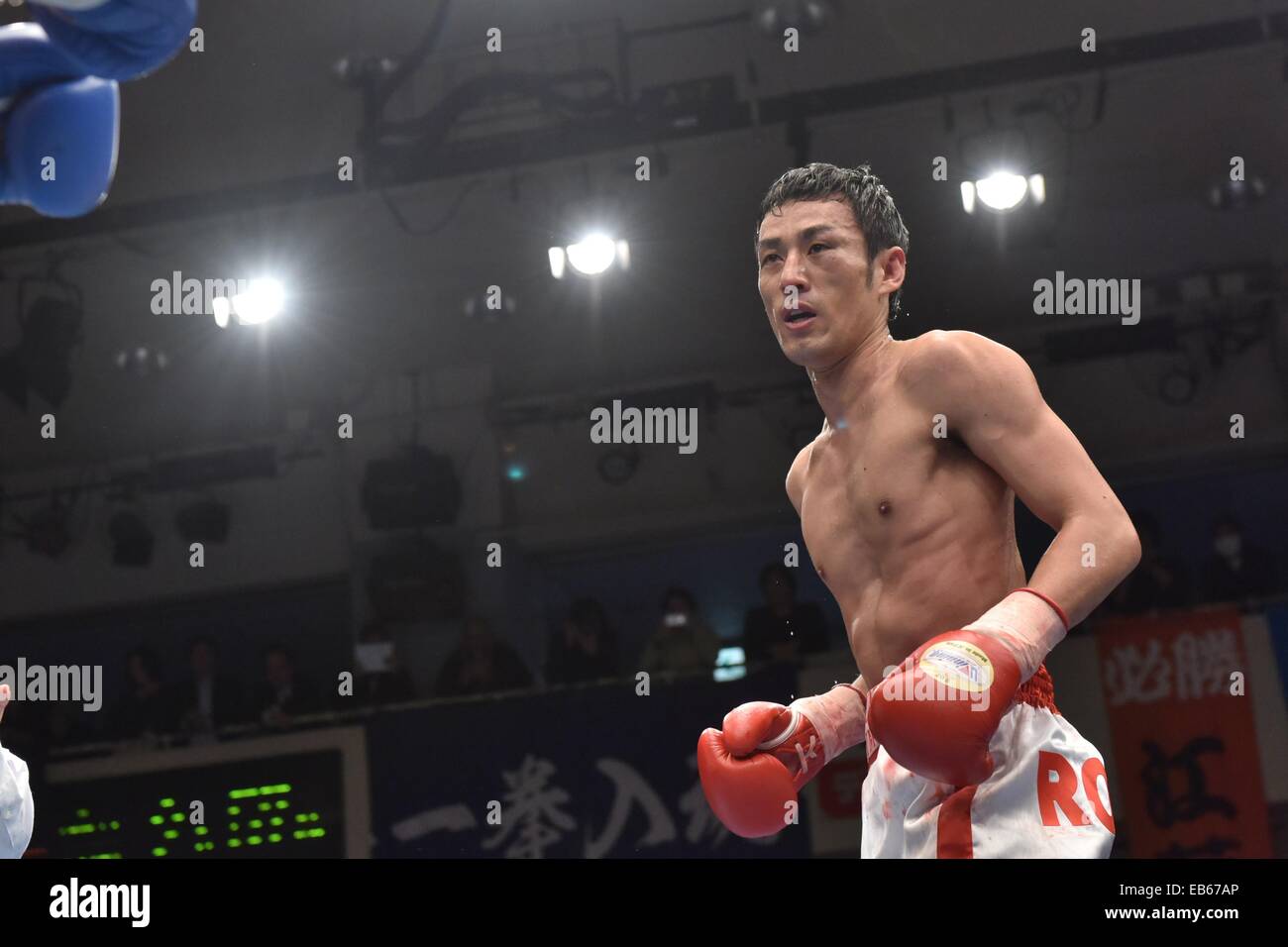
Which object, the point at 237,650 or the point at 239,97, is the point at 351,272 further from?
the point at 237,650

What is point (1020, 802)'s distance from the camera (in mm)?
1530

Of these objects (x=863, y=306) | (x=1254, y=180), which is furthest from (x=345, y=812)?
(x=1254, y=180)

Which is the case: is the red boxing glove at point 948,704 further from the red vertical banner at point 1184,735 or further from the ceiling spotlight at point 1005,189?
the ceiling spotlight at point 1005,189

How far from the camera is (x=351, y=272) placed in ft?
21.7

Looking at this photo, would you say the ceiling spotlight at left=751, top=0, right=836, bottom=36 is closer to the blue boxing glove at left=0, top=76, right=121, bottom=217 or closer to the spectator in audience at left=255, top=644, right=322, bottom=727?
the spectator in audience at left=255, top=644, right=322, bottom=727

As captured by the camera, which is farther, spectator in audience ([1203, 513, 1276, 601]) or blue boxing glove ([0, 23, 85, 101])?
spectator in audience ([1203, 513, 1276, 601])

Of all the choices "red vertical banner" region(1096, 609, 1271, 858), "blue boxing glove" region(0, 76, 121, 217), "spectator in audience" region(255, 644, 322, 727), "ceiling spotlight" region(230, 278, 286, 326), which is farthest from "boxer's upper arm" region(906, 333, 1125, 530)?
"ceiling spotlight" region(230, 278, 286, 326)

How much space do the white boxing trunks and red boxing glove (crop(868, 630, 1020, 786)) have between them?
0.35ft

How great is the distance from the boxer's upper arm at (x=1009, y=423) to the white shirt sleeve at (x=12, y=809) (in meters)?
1.39

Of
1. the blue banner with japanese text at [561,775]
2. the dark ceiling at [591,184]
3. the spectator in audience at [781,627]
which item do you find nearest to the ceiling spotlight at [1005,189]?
the dark ceiling at [591,184]

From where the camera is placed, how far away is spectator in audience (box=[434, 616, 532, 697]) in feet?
16.9

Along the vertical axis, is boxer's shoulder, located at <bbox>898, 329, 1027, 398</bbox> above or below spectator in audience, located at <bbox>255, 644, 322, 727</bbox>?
above

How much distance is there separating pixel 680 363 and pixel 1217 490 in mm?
2605

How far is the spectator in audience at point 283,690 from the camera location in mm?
5277
